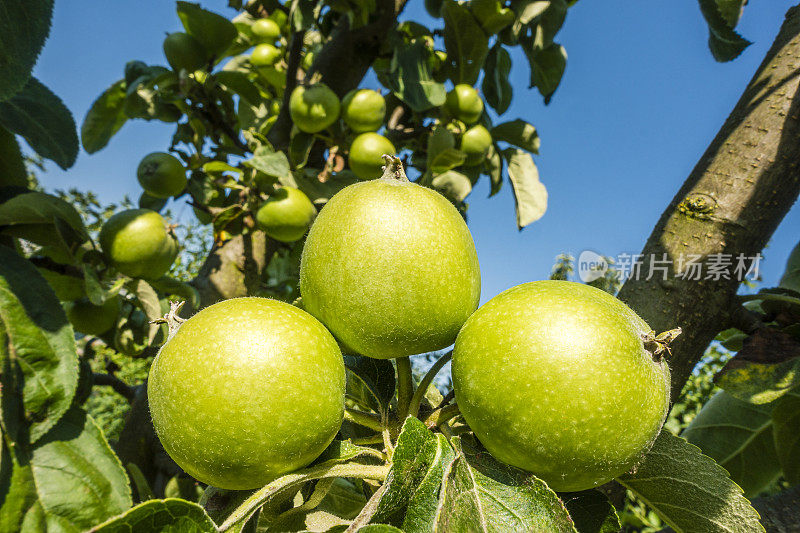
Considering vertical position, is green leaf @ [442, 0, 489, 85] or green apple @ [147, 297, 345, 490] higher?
green leaf @ [442, 0, 489, 85]

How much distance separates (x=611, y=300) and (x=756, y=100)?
3.43ft

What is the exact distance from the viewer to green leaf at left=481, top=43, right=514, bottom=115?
3113 mm

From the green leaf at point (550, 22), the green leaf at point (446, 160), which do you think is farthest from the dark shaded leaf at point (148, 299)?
the green leaf at point (550, 22)

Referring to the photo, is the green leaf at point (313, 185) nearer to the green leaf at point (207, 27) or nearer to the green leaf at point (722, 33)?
the green leaf at point (207, 27)

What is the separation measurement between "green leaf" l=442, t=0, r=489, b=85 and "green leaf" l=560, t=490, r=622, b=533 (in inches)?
98.8

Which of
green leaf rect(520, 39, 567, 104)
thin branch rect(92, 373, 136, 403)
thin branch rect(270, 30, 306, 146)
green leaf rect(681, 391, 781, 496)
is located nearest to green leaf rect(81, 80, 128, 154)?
thin branch rect(270, 30, 306, 146)

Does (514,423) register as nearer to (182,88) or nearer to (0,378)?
(0,378)

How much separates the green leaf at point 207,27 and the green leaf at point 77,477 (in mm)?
1985

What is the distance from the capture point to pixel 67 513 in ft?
4.57

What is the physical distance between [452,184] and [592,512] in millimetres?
2060

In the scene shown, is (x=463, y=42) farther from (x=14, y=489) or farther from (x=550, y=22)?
(x=14, y=489)

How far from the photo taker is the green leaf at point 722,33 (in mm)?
2035

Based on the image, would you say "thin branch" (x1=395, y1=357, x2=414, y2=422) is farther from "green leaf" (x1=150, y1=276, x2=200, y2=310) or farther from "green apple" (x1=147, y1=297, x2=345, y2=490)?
"green leaf" (x1=150, y1=276, x2=200, y2=310)

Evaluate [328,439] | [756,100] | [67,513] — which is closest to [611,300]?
[328,439]
